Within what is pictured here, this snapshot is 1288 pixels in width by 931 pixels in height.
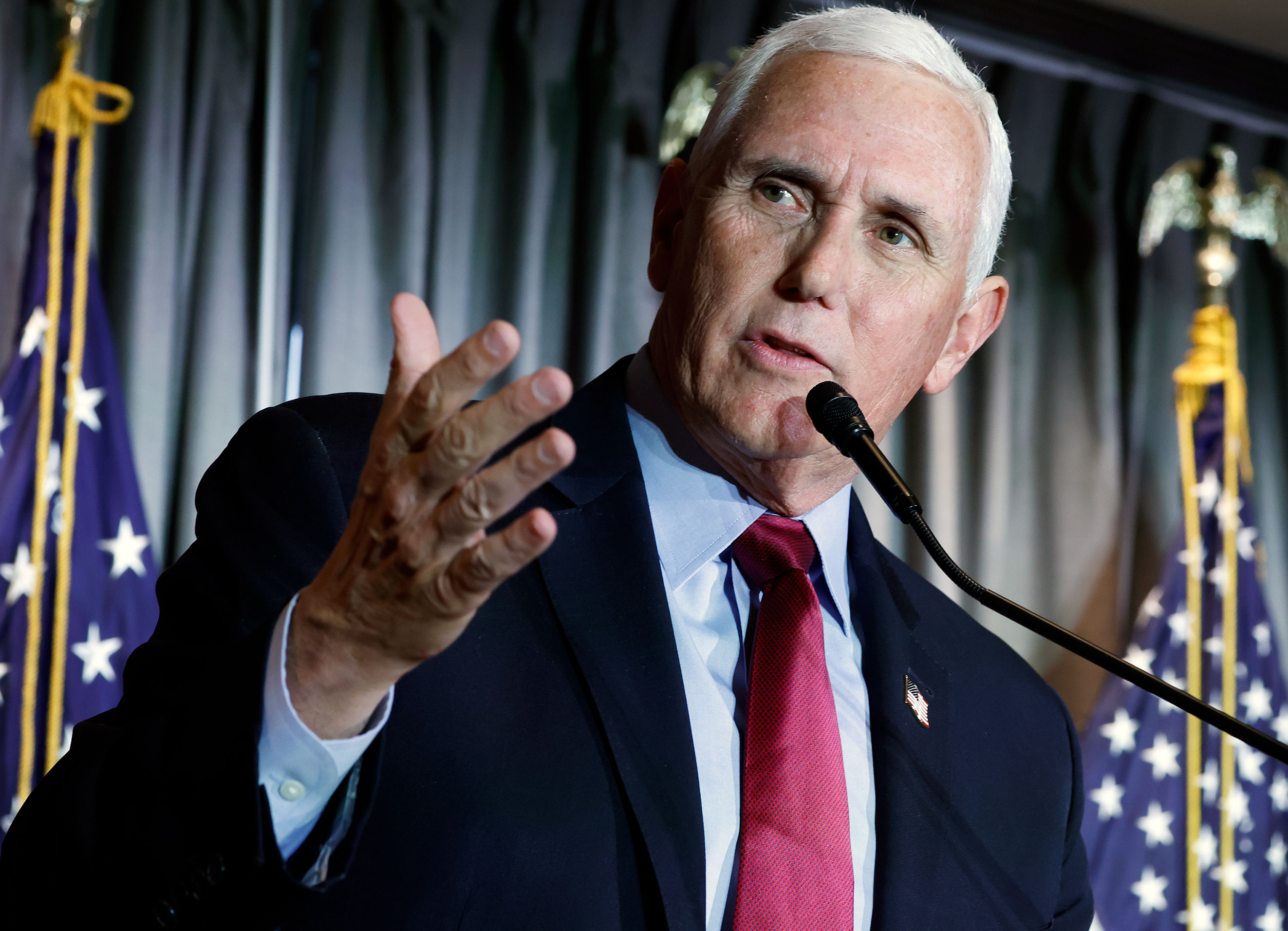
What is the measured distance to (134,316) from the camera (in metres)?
2.37

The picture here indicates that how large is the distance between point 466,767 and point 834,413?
447 millimetres

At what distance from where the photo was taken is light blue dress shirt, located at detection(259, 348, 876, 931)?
A: 114cm

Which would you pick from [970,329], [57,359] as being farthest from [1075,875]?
[57,359]

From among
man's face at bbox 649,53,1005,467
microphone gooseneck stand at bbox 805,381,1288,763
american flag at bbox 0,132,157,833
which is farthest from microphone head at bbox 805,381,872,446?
american flag at bbox 0,132,157,833

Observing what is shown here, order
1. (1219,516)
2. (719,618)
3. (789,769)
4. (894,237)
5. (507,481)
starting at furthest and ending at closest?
1. (1219,516)
2. (894,237)
3. (719,618)
4. (789,769)
5. (507,481)

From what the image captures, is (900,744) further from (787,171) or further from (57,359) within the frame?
(57,359)

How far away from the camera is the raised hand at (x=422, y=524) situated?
73 cm

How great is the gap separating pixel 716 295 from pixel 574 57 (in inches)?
67.7

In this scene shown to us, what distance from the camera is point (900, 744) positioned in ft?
4.21

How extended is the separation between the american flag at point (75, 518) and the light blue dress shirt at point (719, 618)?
1.27 meters

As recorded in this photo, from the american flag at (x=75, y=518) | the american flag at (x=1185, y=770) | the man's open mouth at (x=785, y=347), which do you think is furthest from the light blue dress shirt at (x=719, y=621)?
the american flag at (x=1185, y=770)

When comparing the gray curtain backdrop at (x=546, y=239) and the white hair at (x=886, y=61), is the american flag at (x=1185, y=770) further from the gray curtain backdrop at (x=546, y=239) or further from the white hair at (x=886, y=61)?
the white hair at (x=886, y=61)

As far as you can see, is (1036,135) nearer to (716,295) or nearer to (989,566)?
(989,566)

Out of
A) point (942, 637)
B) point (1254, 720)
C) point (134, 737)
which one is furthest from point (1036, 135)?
point (134, 737)
